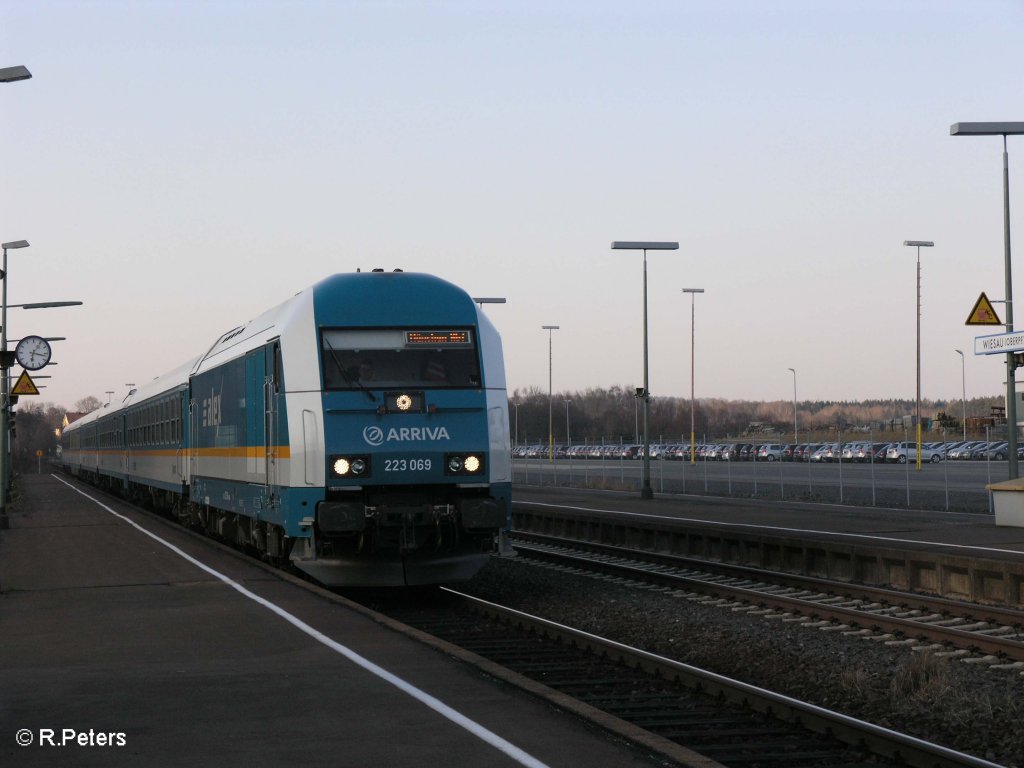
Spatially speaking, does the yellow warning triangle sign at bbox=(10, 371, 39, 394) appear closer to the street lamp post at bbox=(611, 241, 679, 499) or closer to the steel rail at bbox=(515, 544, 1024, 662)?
the street lamp post at bbox=(611, 241, 679, 499)

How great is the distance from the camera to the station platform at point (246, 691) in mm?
7262

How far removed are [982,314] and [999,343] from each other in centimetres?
217

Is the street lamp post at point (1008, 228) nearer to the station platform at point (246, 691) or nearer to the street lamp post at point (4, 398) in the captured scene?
the station platform at point (246, 691)

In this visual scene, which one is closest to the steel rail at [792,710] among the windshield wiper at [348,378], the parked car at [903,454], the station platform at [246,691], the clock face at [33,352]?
the station platform at [246,691]

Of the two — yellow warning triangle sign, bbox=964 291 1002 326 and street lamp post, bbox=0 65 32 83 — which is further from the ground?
street lamp post, bbox=0 65 32 83

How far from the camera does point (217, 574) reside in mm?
17797

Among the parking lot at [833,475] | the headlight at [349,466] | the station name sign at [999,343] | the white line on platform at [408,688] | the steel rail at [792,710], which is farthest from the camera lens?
the parking lot at [833,475]

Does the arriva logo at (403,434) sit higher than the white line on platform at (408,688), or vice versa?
the arriva logo at (403,434)

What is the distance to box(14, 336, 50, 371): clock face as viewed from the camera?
1224 inches

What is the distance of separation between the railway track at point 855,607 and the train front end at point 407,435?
11.1 ft

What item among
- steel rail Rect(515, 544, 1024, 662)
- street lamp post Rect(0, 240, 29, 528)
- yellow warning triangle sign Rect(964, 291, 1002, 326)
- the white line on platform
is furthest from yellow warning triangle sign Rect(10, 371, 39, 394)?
yellow warning triangle sign Rect(964, 291, 1002, 326)

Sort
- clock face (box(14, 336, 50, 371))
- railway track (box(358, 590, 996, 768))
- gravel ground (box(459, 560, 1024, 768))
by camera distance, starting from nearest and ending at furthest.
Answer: railway track (box(358, 590, 996, 768)) → gravel ground (box(459, 560, 1024, 768)) → clock face (box(14, 336, 50, 371))

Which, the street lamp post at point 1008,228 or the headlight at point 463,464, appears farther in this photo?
the street lamp post at point 1008,228

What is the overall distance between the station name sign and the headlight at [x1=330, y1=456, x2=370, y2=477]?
534 inches
